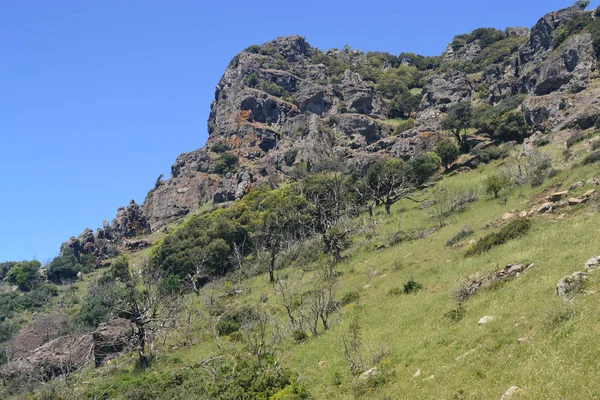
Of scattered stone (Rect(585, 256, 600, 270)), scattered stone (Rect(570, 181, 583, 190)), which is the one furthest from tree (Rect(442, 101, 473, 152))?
scattered stone (Rect(585, 256, 600, 270))

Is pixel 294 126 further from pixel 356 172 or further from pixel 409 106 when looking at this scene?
pixel 356 172

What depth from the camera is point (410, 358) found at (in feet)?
53.2

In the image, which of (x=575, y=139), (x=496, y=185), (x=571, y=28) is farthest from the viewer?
(x=571, y=28)

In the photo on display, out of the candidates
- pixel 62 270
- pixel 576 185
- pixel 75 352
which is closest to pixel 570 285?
pixel 576 185

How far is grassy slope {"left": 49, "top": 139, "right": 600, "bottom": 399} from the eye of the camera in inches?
445

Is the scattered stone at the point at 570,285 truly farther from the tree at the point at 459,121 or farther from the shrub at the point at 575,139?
the tree at the point at 459,121

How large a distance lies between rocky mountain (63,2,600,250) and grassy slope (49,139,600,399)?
46832mm

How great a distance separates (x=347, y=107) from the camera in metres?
128

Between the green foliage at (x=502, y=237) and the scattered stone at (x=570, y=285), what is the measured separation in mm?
11533

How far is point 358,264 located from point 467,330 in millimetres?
21996

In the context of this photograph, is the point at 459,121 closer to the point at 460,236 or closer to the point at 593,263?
the point at 460,236

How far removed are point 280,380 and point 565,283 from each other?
11.1 m

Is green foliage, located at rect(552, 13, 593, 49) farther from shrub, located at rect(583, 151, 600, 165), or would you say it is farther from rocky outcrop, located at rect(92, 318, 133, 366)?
rocky outcrop, located at rect(92, 318, 133, 366)

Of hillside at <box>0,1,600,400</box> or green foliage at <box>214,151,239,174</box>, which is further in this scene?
green foliage at <box>214,151,239,174</box>
